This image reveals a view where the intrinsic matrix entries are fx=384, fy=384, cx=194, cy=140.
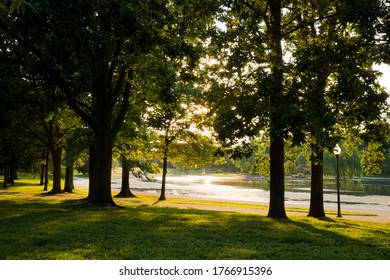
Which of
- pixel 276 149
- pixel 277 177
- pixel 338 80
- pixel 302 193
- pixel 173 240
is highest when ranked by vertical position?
pixel 338 80

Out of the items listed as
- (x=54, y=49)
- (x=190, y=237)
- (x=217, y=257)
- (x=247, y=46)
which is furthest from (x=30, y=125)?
(x=217, y=257)

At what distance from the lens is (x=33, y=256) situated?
747 cm

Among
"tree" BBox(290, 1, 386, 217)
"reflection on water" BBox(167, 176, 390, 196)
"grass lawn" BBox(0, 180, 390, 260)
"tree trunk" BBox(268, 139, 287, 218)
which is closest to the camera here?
"grass lawn" BBox(0, 180, 390, 260)

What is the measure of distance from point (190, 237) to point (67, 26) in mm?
8149

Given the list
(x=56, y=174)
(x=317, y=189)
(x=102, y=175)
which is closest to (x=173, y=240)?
(x=102, y=175)

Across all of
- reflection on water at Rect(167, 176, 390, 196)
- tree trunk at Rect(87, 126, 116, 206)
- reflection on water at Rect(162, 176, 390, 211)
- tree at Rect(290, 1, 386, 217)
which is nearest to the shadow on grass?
tree at Rect(290, 1, 386, 217)

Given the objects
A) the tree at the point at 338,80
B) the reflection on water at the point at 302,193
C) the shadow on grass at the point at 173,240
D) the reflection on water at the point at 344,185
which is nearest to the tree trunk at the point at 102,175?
the shadow on grass at the point at 173,240

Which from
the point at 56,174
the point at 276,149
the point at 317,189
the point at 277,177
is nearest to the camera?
the point at 277,177

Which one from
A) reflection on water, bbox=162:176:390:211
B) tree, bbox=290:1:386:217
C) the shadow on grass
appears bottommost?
reflection on water, bbox=162:176:390:211

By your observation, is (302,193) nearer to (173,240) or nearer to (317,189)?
(317,189)

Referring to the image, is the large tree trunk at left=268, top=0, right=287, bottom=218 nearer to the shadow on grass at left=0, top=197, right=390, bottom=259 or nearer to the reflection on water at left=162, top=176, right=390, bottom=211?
the shadow on grass at left=0, top=197, right=390, bottom=259

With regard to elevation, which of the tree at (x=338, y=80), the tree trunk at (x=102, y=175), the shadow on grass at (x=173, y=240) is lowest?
the shadow on grass at (x=173, y=240)

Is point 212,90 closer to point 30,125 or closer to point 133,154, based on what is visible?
point 133,154

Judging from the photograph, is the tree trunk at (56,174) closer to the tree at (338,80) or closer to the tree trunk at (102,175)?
the tree trunk at (102,175)
